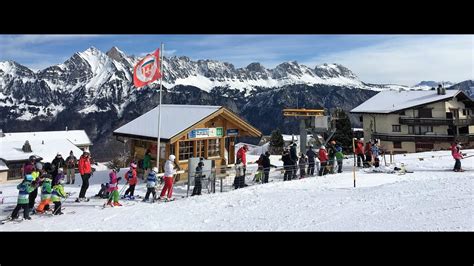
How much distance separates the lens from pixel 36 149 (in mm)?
40812

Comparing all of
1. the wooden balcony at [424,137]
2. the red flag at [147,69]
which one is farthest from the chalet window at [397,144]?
the red flag at [147,69]

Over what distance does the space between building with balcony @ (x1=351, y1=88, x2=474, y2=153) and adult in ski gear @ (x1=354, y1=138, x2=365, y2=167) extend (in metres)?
23.1

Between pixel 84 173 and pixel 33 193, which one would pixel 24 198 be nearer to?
pixel 33 193

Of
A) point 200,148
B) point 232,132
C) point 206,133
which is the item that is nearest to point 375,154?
point 232,132

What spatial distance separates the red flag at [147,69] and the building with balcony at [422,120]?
29.8 meters

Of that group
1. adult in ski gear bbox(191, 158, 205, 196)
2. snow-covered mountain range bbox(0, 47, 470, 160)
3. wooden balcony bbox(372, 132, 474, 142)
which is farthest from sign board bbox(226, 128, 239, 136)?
snow-covered mountain range bbox(0, 47, 470, 160)

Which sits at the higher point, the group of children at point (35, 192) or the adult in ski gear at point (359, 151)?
the adult in ski gear at point (359, 151)

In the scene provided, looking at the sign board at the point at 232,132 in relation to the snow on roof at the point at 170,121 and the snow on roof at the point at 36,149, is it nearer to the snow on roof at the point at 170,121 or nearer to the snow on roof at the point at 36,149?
the snow on roof at the point at 170,121

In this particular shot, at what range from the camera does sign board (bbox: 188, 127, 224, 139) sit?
44.7 feet

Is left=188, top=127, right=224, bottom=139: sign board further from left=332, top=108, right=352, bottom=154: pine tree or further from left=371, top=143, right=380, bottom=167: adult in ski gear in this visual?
left=332, top=108, right=352, bottom=154: pine tree

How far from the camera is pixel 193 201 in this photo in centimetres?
930

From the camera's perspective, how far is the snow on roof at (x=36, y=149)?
122 feet
